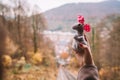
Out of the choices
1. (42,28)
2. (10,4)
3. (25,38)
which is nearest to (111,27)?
(42,28)

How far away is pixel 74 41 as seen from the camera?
0.77 metres

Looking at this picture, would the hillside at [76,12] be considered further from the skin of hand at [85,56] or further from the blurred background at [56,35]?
the skin of hand at [85,56]

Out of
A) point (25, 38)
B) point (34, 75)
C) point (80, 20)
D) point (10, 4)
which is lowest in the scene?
point (34, 75)

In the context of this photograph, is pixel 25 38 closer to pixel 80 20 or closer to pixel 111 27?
pixel 111 27

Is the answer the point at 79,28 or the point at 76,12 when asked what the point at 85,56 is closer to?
the point at 79,28

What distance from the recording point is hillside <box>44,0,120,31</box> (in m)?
3.02

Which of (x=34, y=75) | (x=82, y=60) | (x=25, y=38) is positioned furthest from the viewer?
(x=25, y=38)

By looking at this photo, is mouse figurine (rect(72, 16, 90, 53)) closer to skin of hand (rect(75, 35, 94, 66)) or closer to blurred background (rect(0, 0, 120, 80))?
skin of hand (rect(75, 35, 94, 66))

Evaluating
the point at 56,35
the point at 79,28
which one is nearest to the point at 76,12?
the point at 56,35

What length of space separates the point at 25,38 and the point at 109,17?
1045 mm

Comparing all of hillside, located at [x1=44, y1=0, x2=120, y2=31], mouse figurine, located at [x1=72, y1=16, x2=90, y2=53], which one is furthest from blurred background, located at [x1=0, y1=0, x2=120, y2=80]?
mouse figurine, located at [x1=72, y1=16, x2=90, y2=53]

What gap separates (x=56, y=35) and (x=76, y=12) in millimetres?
368

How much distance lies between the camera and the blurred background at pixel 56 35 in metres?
2.63

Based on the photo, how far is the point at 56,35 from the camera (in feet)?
10.2
